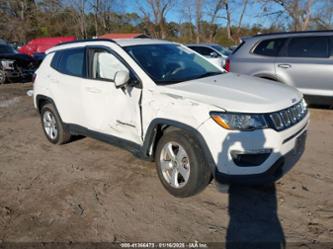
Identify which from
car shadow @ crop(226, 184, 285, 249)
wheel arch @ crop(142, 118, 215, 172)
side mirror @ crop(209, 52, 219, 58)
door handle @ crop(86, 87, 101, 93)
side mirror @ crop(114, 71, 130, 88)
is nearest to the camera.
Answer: car shadow @ crop(226, 184, 285, 249)

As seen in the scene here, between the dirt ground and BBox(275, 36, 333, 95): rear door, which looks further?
BBox(275, 36, 333, 95): rear door

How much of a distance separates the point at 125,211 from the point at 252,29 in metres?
41.0

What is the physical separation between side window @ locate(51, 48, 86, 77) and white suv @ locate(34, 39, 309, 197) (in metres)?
0.02

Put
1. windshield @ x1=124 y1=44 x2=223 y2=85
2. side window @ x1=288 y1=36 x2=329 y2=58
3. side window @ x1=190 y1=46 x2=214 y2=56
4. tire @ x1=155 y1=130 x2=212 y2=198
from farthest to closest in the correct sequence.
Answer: side window @ x1=190 y1=46 x2=214 y2=56
side window @ x1=288 y1=36 x2=329 y2=58
windshield @ x1=124 y1=44 x2=223 y2=85
tire @ x1=155 y1=130 x2=212 y2=198

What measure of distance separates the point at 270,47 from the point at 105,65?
4.09 metres

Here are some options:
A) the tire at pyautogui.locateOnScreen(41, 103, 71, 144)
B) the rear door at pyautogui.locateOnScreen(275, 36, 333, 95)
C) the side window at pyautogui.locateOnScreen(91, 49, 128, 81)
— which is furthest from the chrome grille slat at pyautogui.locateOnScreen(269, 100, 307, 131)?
the tire at pyautogui.locateOnScreen(41, 103, 71, 144)

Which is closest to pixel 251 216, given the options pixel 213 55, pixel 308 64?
pixel 308 64

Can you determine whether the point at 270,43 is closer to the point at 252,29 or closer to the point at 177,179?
the point at 177,179

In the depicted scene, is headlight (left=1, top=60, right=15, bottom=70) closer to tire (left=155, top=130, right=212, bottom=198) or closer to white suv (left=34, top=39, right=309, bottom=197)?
white suv (left=34, top=39, right=309, bottom=197)

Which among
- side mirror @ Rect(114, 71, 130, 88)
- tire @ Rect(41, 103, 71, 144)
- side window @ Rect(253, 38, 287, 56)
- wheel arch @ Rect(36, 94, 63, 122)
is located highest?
side window @ Rect(253, 38, 287, 56)

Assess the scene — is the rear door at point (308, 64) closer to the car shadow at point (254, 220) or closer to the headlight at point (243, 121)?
the car shadow at point (254, 220)

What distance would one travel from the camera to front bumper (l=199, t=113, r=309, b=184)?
2.93 meters

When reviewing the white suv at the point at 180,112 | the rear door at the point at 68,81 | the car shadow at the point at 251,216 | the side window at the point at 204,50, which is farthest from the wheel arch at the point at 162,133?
the side window at the point at 204,50

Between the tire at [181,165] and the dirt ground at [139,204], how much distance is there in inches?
6.4
